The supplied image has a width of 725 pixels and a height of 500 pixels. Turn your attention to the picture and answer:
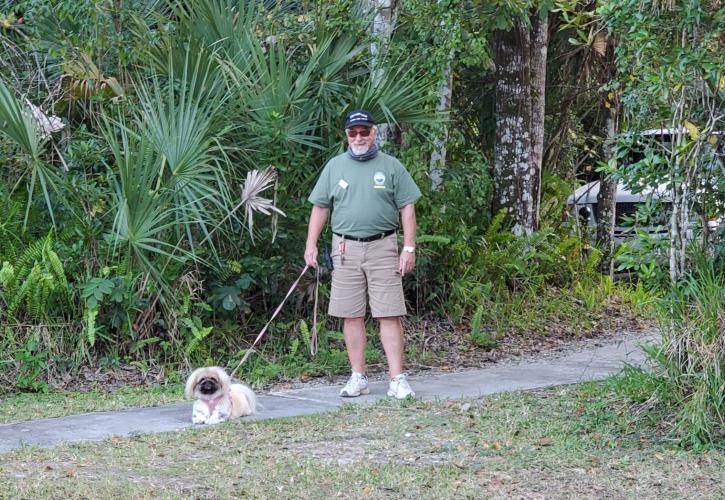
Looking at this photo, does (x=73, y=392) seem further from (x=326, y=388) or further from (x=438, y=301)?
(x=438, y=301)

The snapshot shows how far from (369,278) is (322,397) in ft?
3.26

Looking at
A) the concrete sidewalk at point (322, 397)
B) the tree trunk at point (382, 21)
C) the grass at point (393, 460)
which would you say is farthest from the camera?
the tree trunk at point (382, 21)

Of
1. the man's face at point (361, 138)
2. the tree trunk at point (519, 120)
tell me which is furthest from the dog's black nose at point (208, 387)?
the tree trunk at point (519, 120)

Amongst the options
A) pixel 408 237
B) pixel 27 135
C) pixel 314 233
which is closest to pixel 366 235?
pixel 408 237

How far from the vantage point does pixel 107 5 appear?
32.3ft

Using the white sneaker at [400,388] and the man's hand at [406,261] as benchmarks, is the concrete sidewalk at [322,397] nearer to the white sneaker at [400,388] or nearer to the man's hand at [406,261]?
the white sneaker at [400,388]

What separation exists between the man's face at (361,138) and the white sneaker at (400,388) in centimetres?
175

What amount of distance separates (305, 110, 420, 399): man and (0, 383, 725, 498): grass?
0.88 m

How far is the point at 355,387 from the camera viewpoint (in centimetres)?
840

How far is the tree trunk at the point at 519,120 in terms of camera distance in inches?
515

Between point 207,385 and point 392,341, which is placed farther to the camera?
point 392,341

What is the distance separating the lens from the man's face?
824cm

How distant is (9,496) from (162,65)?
5.20 meters

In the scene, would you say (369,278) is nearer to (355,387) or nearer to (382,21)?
(355,387)
